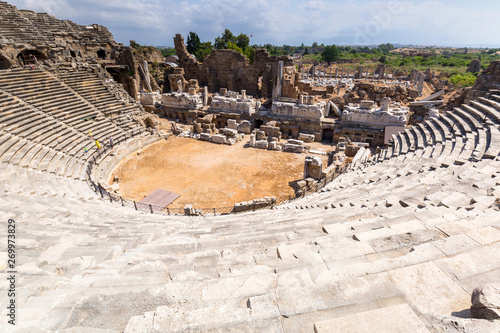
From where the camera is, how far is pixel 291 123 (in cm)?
2148

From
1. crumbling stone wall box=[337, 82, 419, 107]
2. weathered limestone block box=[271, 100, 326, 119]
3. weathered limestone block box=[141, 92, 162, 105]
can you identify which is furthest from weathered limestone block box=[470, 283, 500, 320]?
weathered limestone block box=[141, 92, 162, 105]

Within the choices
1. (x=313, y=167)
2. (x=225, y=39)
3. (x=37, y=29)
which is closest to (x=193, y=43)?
(x=225, y=39)

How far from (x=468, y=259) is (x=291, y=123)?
62.5 ft

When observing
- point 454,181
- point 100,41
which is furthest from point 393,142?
point 100,41

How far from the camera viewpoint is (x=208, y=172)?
15.9 meters

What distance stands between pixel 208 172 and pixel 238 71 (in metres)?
20.1

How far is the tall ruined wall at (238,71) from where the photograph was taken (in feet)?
101

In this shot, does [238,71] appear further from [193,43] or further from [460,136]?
[193,43]

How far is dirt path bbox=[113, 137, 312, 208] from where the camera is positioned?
13.6 meters

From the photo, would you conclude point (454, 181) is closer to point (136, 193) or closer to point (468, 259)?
point (468, 259)

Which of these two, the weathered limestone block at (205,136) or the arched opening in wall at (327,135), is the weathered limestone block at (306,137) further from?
the weathered limestone block at (205,136)

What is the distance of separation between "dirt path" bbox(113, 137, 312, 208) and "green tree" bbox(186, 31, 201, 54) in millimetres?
42811

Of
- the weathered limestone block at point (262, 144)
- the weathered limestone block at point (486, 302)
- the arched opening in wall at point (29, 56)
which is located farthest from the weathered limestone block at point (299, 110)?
the arched opening in wall at point (29, 56)

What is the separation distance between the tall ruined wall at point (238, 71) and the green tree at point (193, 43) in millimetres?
24812
